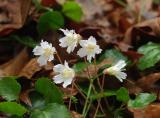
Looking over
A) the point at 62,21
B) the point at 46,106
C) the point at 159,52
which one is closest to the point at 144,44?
the point at 159,52

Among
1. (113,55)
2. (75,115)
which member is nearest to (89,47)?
(75,115)

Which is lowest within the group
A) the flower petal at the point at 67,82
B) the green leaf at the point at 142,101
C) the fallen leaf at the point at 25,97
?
the fallen leaf at the point at 25,97

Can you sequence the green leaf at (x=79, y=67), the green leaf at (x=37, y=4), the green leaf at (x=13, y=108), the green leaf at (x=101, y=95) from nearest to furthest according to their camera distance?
the green leaf at (x=13, y=108), the green leaf at (x=101, y=95), the green leaf at (x=79, y=67), the green leaf at (x=37, y=4)

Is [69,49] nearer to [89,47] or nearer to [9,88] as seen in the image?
[89,47]

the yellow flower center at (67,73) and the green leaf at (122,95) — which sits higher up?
the yellow flower center at (67,73)

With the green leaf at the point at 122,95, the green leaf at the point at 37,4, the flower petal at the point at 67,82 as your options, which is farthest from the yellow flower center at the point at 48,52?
the green leaf at the point at 37,4

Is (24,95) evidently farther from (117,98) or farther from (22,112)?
(117,98)

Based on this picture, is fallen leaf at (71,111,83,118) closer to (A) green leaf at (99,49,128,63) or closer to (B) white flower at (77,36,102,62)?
(B) white flower at (77,36,102,62)

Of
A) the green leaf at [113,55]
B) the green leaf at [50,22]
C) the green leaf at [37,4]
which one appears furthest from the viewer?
the green leaf at [37,4]

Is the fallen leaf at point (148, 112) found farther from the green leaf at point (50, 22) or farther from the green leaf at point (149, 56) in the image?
the green leaf at point (50, 22)
